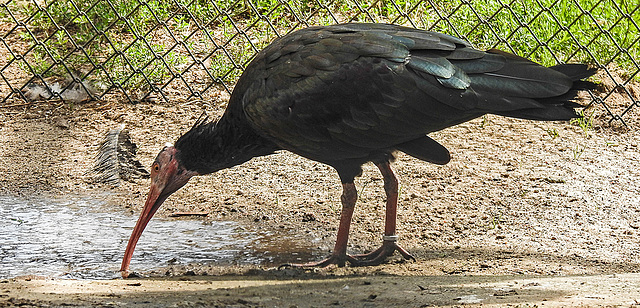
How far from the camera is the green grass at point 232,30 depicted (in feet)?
22.1

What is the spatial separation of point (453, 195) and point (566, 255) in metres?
1.01

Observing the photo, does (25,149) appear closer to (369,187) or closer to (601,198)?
(369,187)

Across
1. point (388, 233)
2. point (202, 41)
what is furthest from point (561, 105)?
point (202, 41)

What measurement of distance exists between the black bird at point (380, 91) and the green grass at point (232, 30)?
236cm

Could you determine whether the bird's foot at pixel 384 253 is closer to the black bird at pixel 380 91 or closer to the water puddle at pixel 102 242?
the black bird at pixel 380 91

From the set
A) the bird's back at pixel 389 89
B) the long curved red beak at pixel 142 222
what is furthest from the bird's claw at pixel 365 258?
the long curved red beak at pixel 142 222

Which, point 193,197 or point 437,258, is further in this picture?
point 193,197

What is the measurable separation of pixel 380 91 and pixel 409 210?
3.88 ft

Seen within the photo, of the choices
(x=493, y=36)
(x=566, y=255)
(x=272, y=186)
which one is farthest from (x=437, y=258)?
(x=493, y=36)

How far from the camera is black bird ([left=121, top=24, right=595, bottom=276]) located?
4.04 metres

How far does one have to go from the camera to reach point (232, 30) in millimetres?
7523

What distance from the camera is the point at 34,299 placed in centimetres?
338

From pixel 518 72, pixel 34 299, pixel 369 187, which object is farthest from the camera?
pixel 369 187

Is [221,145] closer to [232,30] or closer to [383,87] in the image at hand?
[383,87]
